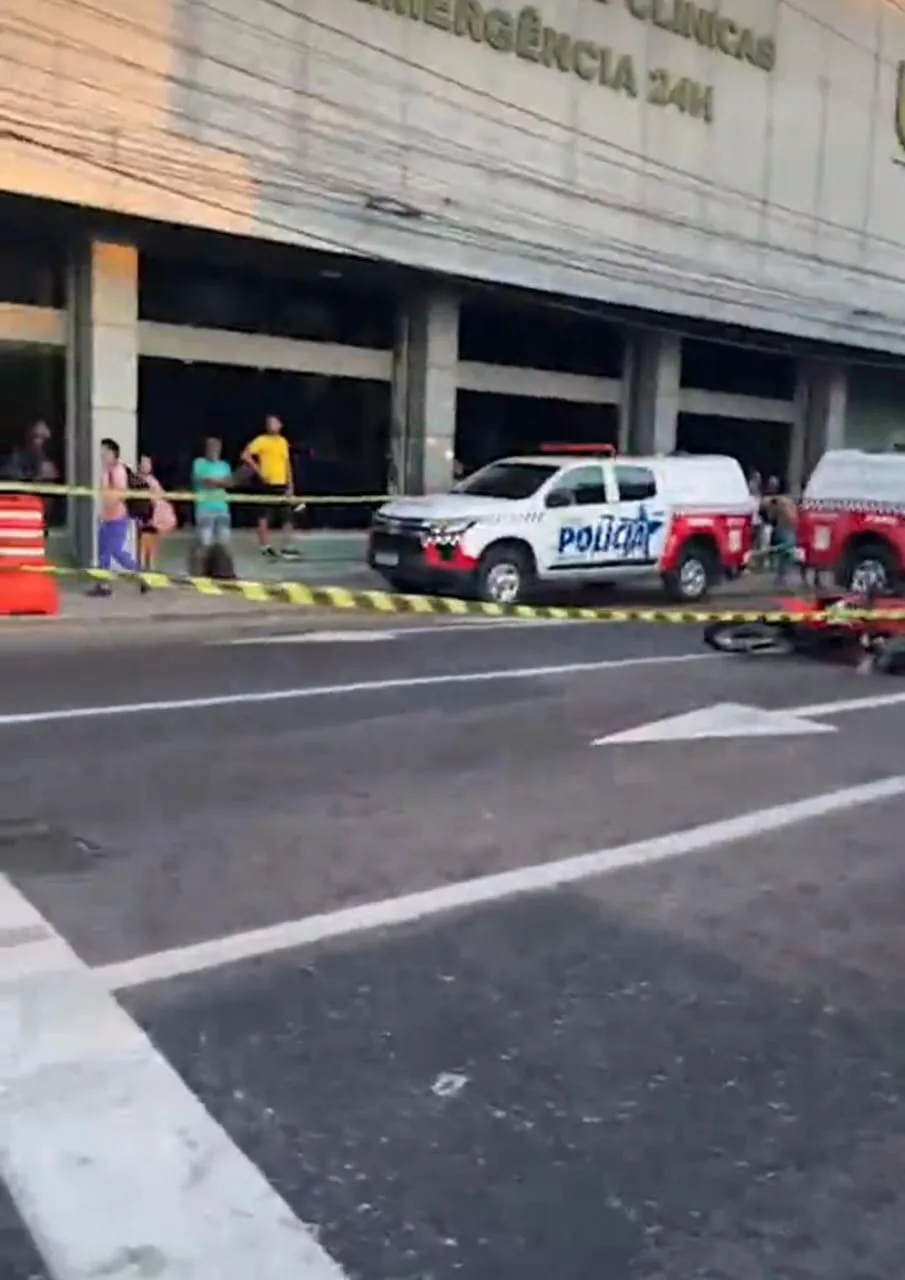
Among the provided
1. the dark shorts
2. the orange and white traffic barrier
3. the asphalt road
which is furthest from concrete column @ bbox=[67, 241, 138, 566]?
the asphalt road

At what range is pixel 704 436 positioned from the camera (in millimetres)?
29047

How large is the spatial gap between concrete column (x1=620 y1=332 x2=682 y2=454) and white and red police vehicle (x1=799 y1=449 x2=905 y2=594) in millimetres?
8077

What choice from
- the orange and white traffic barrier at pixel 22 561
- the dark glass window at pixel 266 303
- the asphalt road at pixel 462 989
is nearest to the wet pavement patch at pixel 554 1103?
the asphalt road at pixel 462 989

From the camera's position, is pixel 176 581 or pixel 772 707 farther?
pixel 176 581

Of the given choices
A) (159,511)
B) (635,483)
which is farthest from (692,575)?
(159,511)

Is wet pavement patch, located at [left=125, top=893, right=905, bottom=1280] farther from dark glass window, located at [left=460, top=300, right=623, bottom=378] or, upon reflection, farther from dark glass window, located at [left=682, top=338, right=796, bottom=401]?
dark glass window, located at [left=682, top=338, right=796, bottom=401]

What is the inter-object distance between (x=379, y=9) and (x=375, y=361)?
4860mm

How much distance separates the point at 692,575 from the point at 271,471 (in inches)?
225

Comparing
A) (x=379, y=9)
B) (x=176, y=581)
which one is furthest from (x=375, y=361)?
(x=176, y=581)

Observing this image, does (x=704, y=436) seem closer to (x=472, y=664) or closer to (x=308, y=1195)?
(x=472, y=664)

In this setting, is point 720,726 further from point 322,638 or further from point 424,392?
point 424,392

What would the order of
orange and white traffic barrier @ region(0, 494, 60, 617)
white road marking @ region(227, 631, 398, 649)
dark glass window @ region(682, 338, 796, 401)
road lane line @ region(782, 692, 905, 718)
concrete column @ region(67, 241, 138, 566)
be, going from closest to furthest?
road lane line @ region(782, 692, 905, 718), white road marking @ region(227, 631, 398, 649), orange and white traffic barrier @ region(0, 494, 60, 617), concrete column @ region(67, 241, 138, 566), dark glass window @ region(682, 338, 796, 401)

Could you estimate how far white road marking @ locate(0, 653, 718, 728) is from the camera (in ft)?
29.9

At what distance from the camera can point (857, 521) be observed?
703 inches
